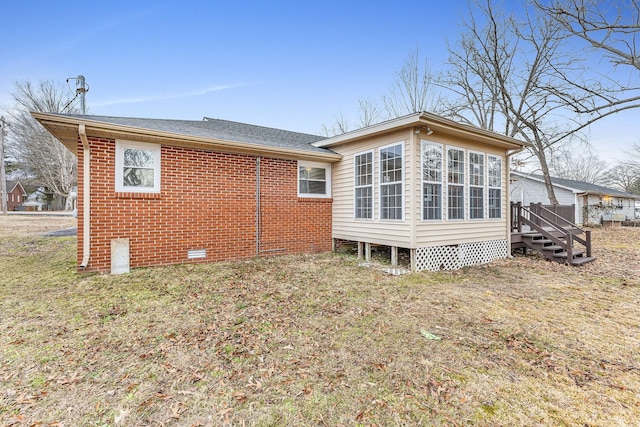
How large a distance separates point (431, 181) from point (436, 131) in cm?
118

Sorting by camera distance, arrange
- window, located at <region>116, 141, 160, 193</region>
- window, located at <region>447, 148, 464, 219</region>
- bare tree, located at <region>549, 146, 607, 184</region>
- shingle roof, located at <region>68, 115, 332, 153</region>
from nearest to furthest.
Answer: window, located at <region>116, 141, 160, 193</region> → shingle roof, located at <region>68, 115, 332, 153</region> → window, located at <region>447, 148, 464, 219</region> → bare tree, located at <region>549, 146, 607, 184</region>

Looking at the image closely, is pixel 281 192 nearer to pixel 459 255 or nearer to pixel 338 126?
pixel 459 255

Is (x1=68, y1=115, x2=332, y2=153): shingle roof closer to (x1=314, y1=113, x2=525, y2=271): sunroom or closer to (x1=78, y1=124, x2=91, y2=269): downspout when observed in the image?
(x1=78, y1=124, x2=91, y2=269): downspout

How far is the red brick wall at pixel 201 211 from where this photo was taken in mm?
5867

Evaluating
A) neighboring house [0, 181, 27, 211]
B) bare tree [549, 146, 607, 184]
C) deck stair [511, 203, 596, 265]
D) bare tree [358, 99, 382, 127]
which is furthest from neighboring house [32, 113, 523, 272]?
neighboring house [0, 181, 27, 211]

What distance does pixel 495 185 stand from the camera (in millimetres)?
8094

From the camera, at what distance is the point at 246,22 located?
40.4 feet

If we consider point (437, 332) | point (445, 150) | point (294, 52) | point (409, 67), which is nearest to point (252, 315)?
point (437, 332)

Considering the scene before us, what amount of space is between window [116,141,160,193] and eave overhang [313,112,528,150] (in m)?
4.71

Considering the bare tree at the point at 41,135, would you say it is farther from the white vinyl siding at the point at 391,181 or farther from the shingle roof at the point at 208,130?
the white vinyl siding at the point at 391,181

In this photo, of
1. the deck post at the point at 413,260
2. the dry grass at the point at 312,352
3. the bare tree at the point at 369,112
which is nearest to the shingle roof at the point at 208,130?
the dry grass at the point at 312,352

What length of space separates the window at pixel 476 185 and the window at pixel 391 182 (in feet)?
7.32

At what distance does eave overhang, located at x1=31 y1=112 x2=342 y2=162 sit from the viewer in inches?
210

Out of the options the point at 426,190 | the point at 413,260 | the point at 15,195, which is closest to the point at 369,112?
the point at 426,190
